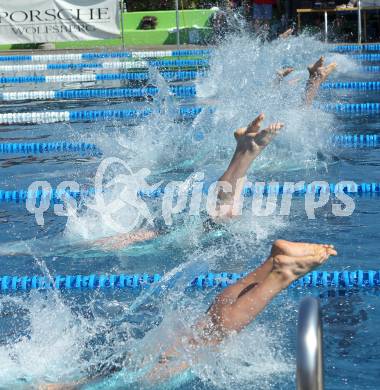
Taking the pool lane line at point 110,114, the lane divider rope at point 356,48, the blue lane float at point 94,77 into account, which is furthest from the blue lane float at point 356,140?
the lane divider rope at point 356,48

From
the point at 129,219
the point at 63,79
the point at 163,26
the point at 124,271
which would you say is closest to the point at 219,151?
the point at 129,219

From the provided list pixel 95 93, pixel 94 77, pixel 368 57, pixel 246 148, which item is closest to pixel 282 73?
pixel 246 148

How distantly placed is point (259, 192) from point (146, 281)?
164 centimetres

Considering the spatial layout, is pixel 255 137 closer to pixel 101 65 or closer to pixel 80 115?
pixel 80 115

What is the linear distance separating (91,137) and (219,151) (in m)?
1.81

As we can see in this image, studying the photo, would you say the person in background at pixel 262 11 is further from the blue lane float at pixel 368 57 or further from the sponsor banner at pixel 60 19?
the sponsor banner at pixel 60 19

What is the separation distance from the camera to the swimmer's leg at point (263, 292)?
290 centimetres

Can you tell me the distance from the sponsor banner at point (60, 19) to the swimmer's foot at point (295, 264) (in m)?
11.2

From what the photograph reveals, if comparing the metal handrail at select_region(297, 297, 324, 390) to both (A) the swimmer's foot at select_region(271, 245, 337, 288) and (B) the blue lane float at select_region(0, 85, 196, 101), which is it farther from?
(B) the blue lane float at select_region(0, 85, 196, 101)

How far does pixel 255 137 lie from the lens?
14.4 feet

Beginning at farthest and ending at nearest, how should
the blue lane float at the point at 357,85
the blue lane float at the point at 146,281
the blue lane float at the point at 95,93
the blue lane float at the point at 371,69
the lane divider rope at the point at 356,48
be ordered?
1. the lane divider rope at the point at 356,48
2. the blue lane float at the point at 371,69
3. the blue lane float at the point at 95,93
4. the blue lane float at the point at 357,85
5. the blue lane float at the point at 146,281

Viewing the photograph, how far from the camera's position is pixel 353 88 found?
10289mm

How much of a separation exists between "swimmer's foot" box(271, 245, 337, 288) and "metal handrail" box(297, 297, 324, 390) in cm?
80

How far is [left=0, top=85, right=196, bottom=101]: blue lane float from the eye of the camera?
10359 millimetres
